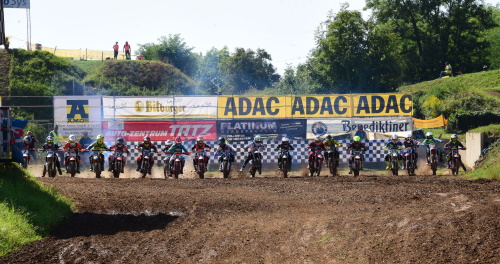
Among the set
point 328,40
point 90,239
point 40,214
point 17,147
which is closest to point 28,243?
point 90,239

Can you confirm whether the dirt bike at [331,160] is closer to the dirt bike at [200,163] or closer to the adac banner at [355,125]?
the adac banner at [355,125]

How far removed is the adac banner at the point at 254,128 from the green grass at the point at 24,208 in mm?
13842

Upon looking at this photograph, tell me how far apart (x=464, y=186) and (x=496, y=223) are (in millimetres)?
6708

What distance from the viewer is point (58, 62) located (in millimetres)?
50688

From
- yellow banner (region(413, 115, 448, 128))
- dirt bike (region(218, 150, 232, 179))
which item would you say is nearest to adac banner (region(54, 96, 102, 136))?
dirt bike (region(218, 150, 232, 179))

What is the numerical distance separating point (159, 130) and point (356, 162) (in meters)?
9.21

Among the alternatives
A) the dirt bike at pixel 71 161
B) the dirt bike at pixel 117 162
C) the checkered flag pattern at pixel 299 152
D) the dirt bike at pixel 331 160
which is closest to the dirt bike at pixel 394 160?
the dirt bike at pixel 331 160

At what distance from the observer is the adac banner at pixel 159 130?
91.2 feet

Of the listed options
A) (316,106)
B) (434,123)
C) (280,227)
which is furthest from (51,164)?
(434,123)

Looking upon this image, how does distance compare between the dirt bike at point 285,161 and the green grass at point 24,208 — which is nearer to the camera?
the green grass at point 24,208

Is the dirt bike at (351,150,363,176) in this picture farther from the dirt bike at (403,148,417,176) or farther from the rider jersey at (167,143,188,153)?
the rider jersey at (167,143,188,153)

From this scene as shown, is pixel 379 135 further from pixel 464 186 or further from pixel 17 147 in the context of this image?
pixel 17 147

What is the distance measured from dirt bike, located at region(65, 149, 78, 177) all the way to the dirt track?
6.75m

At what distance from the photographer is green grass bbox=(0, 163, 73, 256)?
1035 centimetres
